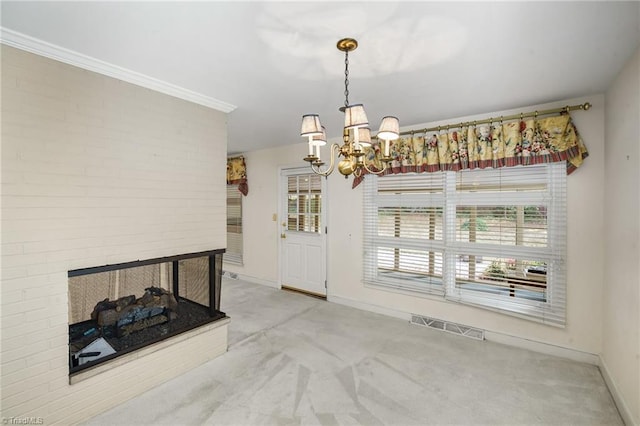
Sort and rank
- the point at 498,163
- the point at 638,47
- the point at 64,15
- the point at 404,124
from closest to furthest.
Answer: the point at 64,15, the point at 638,47, the point at 498,163, the point at 404,124

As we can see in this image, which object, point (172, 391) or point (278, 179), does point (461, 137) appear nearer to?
point (278, 179)

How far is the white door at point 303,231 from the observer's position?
4336mm

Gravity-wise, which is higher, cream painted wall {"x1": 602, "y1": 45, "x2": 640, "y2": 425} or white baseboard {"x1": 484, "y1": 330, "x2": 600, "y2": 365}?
cream painted wall {"x1": 602, "y1": 45, "x2": 640, "y2": 425}

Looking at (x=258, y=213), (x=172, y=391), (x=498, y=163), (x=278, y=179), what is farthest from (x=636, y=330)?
(x=258, y=213)

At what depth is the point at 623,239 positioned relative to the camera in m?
2.04

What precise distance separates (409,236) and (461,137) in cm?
124

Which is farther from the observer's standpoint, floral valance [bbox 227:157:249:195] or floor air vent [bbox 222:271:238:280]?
floor air vent [bbox 222:271:238:280]

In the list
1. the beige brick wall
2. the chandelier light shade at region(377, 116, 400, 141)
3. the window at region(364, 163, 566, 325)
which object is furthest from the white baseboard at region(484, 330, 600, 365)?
the beige brick wall

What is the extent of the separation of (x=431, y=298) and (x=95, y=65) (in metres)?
3.71

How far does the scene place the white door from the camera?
14.2 feet

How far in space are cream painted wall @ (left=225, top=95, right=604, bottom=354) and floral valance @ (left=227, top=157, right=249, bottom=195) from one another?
0.34 ft

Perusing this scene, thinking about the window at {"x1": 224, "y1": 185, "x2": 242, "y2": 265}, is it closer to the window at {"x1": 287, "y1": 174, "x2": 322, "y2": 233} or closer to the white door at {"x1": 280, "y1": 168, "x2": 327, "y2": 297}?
the white door at {"x1": 280, "y1": 168, "x2": 327, "y2": 297}

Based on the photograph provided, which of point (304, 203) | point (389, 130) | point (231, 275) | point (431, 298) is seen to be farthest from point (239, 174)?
point (389, 130)

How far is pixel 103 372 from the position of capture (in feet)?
6.50
